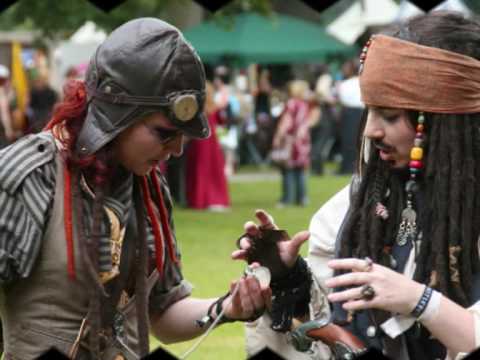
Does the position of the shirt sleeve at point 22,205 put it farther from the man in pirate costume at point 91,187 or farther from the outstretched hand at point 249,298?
the outstretched hand at point 249,298

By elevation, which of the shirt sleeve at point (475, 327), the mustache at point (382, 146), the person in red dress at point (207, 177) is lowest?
the person in red dress at point (207, 177)

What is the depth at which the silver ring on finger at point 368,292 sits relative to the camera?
117 inches

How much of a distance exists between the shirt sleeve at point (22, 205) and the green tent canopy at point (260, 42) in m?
24.1

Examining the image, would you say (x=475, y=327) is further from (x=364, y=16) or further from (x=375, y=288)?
(x=364, y=16)

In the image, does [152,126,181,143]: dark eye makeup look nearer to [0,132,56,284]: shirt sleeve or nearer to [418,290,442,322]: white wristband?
[0,132,56,284]: shirt sleeve

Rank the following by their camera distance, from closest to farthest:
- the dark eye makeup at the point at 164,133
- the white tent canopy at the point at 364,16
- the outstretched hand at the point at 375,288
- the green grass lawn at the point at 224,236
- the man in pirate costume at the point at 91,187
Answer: the outstretched hand at the point at 375,288
the man in pirate costume at the point at 91,187
the dark eye makeup at the point at 164,133
the green grass lawn at the point at 224,236
the white tent canopy at the point at 364,16

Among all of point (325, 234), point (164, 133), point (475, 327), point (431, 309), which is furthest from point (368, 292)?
point (164, 133)

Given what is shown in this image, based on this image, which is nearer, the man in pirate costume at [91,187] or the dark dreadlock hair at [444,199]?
the man in pirate costume at [91,187]

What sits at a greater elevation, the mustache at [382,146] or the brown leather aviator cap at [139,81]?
the brown leather aviator cap at [139,81]

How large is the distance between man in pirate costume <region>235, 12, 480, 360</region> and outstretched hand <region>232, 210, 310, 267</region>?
0.04 feet

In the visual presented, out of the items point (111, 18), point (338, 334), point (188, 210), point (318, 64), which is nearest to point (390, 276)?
point (338, 334)

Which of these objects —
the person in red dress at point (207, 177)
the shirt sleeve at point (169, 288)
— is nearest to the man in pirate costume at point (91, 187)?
the shirt sleeve at point (169, 288)

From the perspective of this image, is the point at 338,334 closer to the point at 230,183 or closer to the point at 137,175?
the point at 137,175

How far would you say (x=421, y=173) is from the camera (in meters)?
3.31
